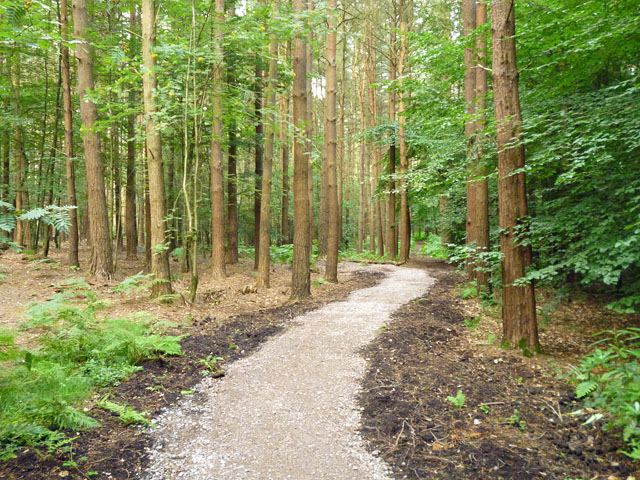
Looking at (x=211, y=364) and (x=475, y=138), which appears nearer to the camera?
(x=211, y=364)

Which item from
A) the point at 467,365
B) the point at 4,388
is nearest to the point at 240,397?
the point at 4,388

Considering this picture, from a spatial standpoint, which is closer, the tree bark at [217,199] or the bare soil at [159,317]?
the bare soil at [159,317]

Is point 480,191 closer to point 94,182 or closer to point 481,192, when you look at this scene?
point 481,192

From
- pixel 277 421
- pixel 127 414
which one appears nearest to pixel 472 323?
pixel 277 421

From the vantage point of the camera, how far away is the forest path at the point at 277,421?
9.87 ft

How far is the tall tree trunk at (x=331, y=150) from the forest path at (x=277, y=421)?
5976 millimetres

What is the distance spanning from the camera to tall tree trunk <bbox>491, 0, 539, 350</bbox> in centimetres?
516

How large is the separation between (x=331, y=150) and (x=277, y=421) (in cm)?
993

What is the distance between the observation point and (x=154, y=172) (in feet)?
25.9

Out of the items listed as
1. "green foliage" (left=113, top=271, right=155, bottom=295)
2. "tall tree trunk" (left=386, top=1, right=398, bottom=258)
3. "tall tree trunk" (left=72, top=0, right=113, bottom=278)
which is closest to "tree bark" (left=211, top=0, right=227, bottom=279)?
"tall tree trunk" (left=72, top=0, right=113, bottom=278)

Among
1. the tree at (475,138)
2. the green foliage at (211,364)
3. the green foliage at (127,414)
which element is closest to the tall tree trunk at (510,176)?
the tree at (475,138)

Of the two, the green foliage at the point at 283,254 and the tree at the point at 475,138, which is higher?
the tree at the point at 475,138

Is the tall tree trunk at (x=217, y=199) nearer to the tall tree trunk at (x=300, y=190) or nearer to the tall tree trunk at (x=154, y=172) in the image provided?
the tall tree trunk at (x=154, y=172)

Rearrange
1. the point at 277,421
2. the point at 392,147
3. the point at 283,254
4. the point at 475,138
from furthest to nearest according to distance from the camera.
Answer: the point at 392,147, the point at 283,254, the point at 475,138, the point at 277,421
